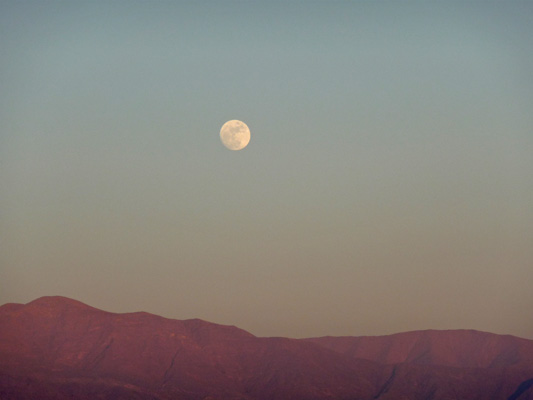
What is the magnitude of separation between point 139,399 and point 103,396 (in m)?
9.94

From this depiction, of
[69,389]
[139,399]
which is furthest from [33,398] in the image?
[139,399]

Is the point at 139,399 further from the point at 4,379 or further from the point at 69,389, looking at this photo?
the point at 4,379

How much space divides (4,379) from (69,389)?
1801cm

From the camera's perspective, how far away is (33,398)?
189250 mm

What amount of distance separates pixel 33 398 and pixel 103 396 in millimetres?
18611

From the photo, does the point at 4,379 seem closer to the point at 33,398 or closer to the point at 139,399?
the point at 33,398

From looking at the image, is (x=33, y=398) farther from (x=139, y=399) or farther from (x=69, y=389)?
(x=139, y=399)

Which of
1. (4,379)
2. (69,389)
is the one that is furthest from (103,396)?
(4,379)

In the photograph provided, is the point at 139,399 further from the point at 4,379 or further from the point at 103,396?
the point at 4,379

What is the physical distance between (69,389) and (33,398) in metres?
11.4

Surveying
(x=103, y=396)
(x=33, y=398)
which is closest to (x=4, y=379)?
(x=33, y=398)

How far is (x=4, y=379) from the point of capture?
19738 centimetres

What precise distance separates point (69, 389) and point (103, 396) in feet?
32.2

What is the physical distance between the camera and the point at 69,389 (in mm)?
198125
